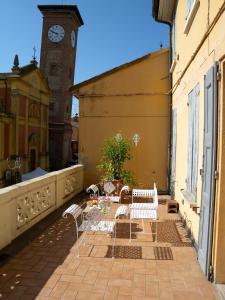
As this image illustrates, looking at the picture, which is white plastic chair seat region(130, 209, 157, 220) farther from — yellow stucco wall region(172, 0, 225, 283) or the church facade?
the church facade

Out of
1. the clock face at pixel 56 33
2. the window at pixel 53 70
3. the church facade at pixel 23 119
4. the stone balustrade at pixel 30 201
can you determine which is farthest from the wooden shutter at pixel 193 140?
the clock face at pixel 56 33

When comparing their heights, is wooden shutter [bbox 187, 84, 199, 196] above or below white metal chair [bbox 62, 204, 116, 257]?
above

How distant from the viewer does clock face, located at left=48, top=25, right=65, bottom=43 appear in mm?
31688

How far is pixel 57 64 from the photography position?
31.8m

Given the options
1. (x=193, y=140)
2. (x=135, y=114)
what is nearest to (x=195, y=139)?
(x=193, y=140)

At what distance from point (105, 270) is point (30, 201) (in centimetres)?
261

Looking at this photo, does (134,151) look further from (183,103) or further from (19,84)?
(19,84)

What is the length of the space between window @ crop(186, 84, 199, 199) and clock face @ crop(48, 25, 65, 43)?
91.4ft

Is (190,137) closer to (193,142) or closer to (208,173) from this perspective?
(193,142)

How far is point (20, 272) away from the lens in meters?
4.49

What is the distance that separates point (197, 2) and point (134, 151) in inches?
259

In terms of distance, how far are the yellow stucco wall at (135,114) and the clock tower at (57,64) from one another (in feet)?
67.7

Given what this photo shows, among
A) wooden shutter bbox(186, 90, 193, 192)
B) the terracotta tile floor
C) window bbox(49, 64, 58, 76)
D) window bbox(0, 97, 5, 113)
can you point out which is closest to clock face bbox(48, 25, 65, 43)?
window bbox(49, 64, 58, 76)

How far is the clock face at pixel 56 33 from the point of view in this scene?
104 ft
